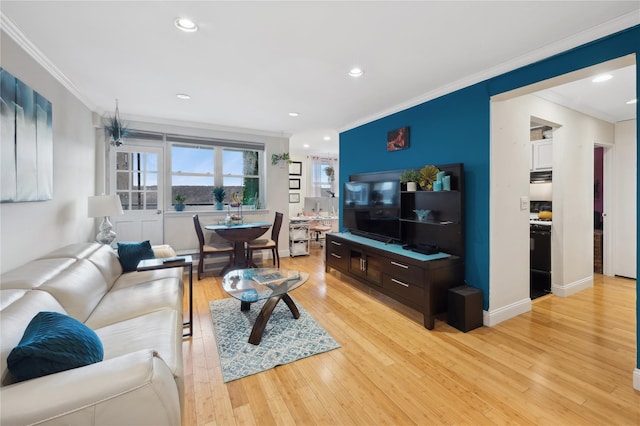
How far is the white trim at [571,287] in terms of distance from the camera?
11.3 feet

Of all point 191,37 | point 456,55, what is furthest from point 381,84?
point 191,37

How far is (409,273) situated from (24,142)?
335cm

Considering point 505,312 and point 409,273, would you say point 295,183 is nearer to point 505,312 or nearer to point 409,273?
point 409,273

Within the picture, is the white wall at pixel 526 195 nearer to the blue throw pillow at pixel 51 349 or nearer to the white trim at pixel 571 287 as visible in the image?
the white trim at pixel 571 287

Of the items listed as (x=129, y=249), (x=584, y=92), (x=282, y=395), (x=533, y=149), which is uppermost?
(x=584, y=92)

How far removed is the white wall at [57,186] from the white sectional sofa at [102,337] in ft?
0.74

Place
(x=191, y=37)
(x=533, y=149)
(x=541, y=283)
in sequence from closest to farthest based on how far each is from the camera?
(x=191, y=37) < (x=541, y=283) < (x=533, y=149)

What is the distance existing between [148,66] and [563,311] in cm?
490

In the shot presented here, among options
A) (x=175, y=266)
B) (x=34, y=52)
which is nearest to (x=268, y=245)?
(x=175, y=266)

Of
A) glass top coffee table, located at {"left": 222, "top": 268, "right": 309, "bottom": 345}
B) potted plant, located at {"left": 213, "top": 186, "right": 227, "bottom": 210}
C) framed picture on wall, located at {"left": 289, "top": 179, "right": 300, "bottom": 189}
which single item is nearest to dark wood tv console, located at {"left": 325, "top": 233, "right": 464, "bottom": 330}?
glass top coffee table, located at {"left": 222, "top": 268, "right": 309, "bottom": 345}

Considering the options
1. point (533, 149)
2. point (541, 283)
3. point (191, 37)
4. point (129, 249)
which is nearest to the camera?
point (191, 37)

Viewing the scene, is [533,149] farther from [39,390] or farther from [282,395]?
[39,390]

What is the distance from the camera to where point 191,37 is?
7.06 ft

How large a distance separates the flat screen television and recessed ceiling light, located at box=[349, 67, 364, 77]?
1.29 metres
